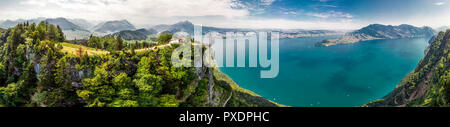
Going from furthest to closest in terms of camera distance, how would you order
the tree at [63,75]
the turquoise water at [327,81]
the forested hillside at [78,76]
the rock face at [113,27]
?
1. the rock face at [113,27]
2. the turquoise water at [327,81]
3. the tree at [63,75]
4. the forested hillside at [78,76]

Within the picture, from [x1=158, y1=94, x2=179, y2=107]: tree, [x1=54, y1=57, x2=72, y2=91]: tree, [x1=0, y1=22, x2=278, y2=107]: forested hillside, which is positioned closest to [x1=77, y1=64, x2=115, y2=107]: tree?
[x1=0, y1=22, x2=278, y2=107]: forested hillside

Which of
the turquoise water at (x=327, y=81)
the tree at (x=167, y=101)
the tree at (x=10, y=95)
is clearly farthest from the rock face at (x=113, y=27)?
the tree at (x=167, y=101)

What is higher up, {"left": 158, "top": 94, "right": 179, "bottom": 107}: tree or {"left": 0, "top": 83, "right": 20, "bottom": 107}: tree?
{"left": 0, "top": 83, "right": 20, "bottom": 107}: tree

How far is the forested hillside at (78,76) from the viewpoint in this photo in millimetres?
14625

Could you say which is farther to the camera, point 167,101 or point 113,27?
point 113,27

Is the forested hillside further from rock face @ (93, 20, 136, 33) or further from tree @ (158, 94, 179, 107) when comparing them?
rock face @ (93, 20, 136, 33)

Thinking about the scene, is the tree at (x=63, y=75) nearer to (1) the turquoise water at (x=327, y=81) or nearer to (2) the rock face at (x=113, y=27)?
(1) the turquoise water at (x=327, y=81)

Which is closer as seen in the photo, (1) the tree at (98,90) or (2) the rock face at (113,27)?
(1) the tree at (98,90)

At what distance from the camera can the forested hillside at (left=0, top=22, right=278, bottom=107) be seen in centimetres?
1462

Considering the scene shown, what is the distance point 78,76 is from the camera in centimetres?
1547

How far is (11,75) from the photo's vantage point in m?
16.6

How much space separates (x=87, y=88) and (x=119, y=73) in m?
2.58

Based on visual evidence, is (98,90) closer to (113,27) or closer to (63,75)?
(63,75)

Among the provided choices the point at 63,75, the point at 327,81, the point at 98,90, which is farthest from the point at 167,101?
the point at 327,81
